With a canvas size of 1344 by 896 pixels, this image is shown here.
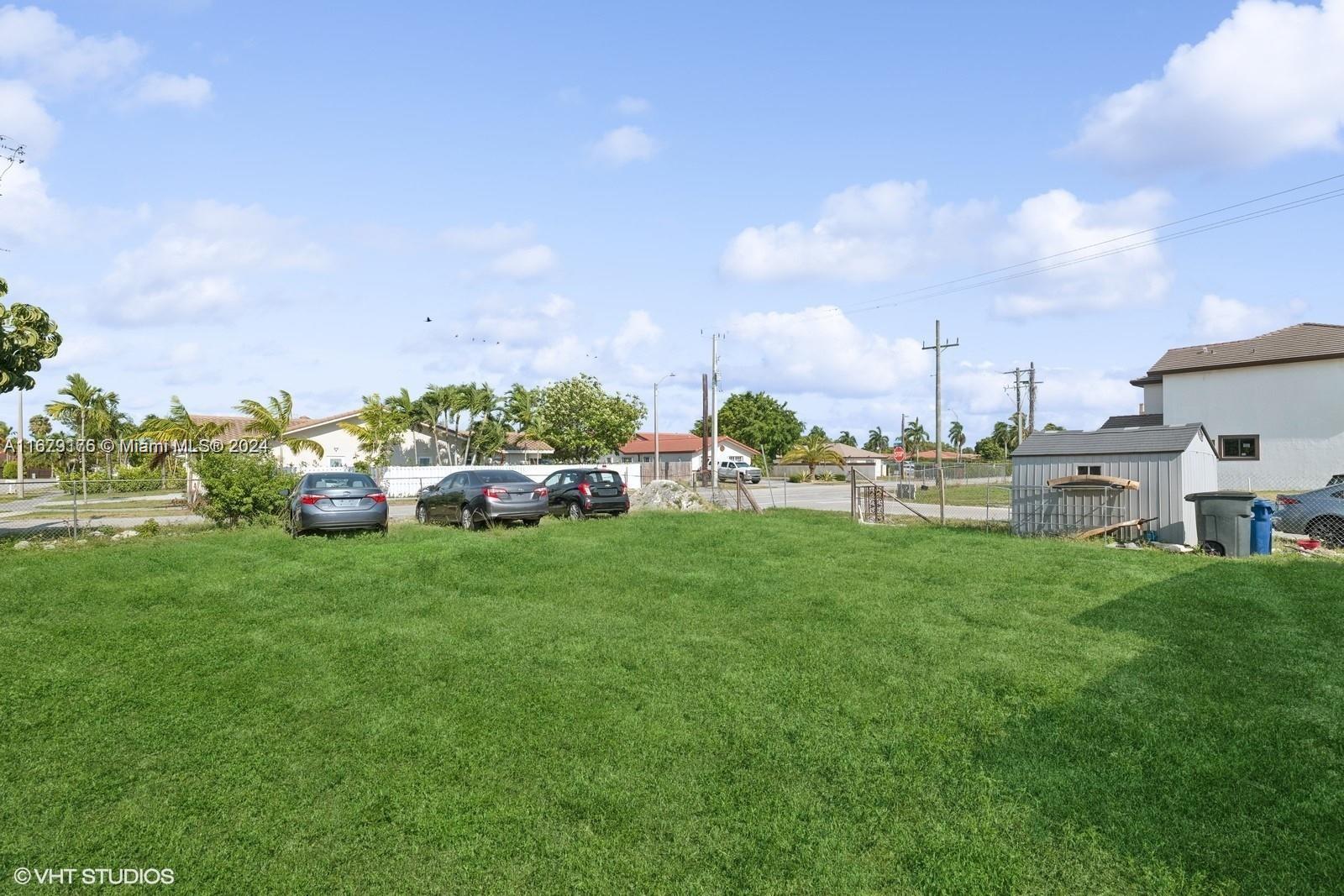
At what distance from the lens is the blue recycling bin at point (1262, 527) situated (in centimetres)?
1452

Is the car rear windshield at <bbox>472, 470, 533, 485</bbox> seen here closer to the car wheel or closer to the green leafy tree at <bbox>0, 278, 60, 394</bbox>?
the green leafy tree at <bbox>0, 278, 60, 394</bbox>

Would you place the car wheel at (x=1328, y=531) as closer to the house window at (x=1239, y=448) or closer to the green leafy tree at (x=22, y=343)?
the house window at (x=1239, y=448)

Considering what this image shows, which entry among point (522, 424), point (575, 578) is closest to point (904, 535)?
point (575, 578)

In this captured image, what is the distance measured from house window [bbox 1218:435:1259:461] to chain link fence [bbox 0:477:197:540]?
3893cm

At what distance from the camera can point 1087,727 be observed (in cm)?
545

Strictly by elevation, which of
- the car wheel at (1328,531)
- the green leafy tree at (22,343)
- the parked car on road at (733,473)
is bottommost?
the car wheel at (1328,531)

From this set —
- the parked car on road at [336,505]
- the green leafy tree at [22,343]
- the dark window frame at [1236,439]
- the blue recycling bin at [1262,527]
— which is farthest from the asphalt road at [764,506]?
the dark window frame at [1236,439]

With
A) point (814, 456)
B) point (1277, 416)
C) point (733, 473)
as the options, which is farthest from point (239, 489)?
point (814, 456)

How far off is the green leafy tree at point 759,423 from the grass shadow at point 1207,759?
80510 mm

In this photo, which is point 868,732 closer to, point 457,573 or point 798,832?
point 798,832

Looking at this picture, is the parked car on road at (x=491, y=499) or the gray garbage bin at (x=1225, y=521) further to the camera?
the parked car on road at (x=491, y=499)

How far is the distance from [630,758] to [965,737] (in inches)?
91.0

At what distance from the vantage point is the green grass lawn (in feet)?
13.1

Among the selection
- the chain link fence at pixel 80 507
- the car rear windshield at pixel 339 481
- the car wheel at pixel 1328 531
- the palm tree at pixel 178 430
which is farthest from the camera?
the palm tree at pixel 178 430
